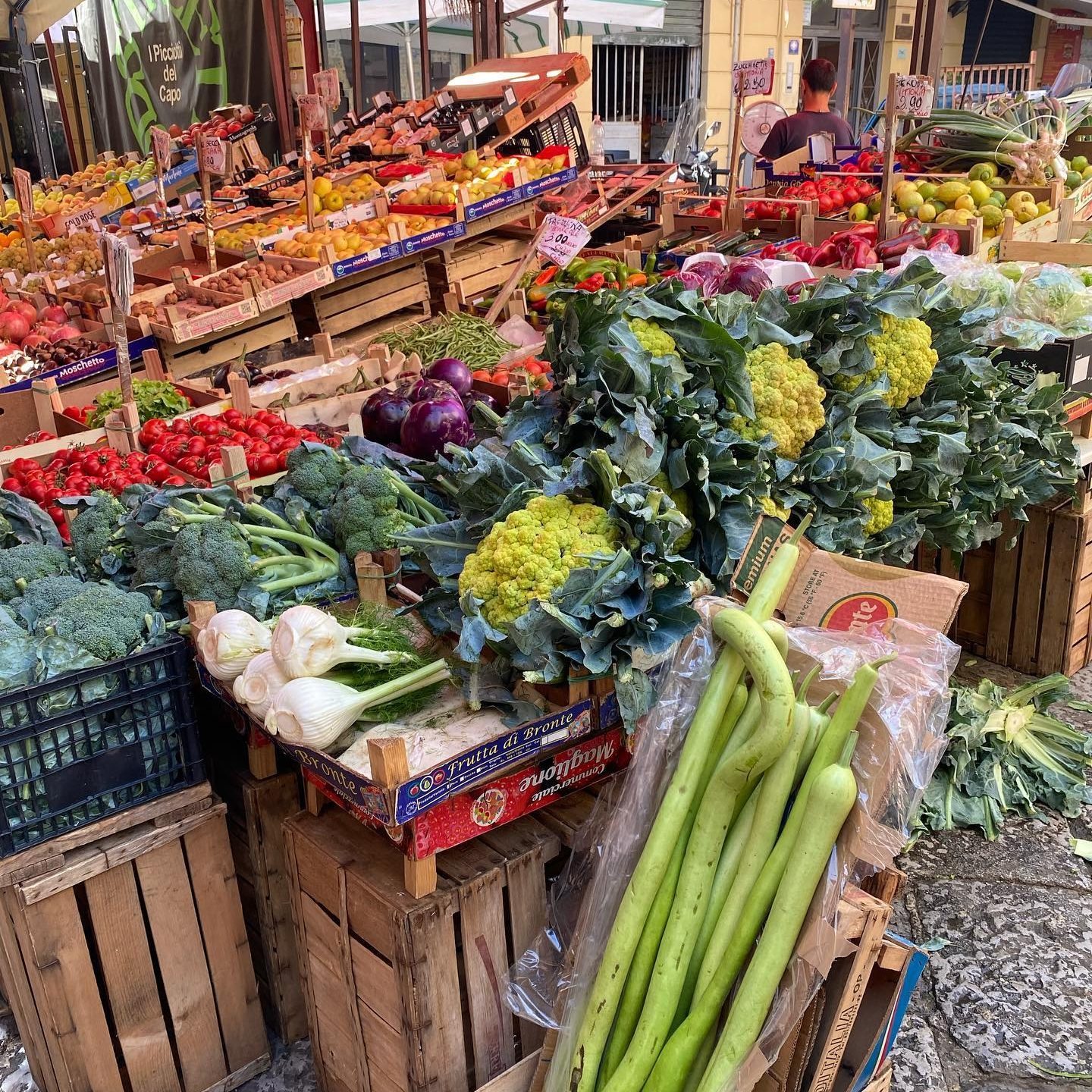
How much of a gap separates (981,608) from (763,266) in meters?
1.66

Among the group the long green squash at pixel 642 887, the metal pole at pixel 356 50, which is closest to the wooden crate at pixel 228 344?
the long green squash at pixel 642 887

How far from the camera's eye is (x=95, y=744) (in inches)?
82.7

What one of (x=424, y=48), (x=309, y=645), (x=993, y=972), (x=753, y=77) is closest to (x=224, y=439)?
(x=309, y=645)

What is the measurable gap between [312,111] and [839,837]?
4.93m

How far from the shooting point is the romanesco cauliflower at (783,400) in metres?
2.40

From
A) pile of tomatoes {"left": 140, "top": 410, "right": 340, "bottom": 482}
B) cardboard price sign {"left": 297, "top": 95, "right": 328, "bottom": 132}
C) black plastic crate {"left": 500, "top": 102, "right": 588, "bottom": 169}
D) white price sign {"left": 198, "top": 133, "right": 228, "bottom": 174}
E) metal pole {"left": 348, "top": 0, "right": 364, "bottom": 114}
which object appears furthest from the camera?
metal pole {"left": 348, "top": 0, "right": 364, "bottom": 114}

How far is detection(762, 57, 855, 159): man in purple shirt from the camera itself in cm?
732

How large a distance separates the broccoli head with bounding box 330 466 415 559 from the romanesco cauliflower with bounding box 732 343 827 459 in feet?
2.83

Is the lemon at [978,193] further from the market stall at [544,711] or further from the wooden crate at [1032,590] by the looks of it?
the wooden crate at [1032,590]

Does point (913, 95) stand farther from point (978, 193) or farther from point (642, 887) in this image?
point (642, 887)

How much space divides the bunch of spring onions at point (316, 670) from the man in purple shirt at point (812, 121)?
6.53m

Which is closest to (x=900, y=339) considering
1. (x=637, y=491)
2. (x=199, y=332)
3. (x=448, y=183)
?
(x=637, y=491)

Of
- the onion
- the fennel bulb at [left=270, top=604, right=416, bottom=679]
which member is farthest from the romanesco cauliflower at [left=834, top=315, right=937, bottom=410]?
the onion

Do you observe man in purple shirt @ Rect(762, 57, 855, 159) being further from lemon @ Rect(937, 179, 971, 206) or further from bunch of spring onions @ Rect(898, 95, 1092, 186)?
lemon @ Rect(937, 179, 971, 206)
